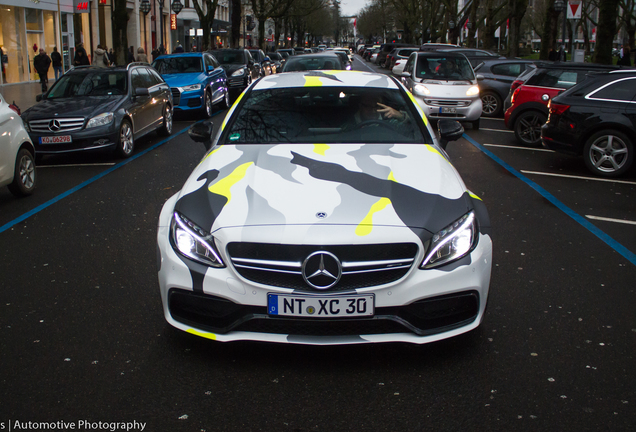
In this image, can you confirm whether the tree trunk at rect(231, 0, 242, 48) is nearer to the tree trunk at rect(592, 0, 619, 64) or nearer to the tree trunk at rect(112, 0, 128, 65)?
the tree trunk at rect(112, 0, 128, 65)

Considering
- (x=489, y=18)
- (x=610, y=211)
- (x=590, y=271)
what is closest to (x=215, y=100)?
(x=610, y=211)

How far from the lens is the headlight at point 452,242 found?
345 centimetres

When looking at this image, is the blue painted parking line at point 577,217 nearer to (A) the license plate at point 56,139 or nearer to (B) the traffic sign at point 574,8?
(A) the license plate at point 56,139

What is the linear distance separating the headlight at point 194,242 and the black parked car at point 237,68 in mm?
19970

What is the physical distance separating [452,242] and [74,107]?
9.00m

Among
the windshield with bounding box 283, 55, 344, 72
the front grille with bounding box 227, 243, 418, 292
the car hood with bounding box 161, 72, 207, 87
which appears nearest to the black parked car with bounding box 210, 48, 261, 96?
the car hood with bounding box 161, 72, 207, 87

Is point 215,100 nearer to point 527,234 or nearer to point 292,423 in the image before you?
point 527,234

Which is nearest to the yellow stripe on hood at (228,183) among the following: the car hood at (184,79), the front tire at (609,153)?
the front tire at (609,153)

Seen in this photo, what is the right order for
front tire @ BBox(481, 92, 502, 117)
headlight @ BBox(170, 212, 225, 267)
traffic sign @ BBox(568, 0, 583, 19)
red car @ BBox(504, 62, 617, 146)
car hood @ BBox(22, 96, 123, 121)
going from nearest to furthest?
headlight @ BBox(170, 212, 225, 267)
car hood @ BBox(22, 96, 123, 121)
red car @ BBox(504, 62, 617, 146)
front tire @ BBox(481, 92, 502, 117)
traffic sign @ BBox(568, 0, 583, 19)

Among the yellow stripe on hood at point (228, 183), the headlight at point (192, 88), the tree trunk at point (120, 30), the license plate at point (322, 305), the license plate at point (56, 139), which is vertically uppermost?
the tree trunk at point (120, 30)

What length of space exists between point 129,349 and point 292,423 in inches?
49.8

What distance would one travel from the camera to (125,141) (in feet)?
37.5

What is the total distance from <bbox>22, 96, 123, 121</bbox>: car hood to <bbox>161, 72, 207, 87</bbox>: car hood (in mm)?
5622

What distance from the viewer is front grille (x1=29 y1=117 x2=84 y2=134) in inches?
415
